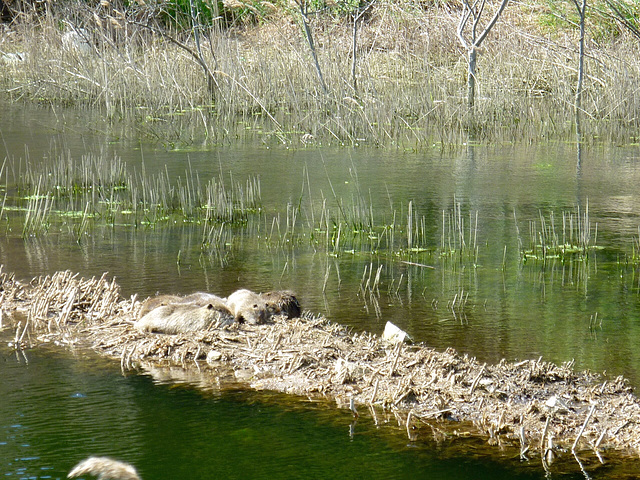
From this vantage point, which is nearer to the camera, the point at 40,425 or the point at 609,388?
the point at 40,425

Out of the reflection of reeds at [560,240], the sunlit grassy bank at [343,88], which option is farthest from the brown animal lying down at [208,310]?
the sunlit grassy bank at [343,88]

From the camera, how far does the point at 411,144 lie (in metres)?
13.4

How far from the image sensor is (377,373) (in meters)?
4.57

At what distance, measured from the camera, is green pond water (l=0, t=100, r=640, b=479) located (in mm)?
3902

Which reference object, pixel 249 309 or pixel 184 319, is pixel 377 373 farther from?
pixel 184 319

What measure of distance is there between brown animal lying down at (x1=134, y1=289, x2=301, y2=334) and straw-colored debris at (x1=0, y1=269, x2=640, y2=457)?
72mm

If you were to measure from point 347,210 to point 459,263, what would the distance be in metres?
1.90

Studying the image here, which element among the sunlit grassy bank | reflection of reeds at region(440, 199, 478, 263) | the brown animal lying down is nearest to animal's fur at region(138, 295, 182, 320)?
the brown animal lying down

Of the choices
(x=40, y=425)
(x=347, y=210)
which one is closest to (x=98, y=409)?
(x=40, y=425)

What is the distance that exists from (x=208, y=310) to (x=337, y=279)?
176 cm

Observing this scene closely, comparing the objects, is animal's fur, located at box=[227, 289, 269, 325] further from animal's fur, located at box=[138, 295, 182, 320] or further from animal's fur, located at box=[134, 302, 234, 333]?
animal's fur, located at box=[138, 295, 182, 320]

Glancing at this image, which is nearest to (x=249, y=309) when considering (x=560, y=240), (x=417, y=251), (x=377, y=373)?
(x=377, y=373)

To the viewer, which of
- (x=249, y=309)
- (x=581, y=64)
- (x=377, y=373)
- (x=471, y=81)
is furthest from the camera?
(x=471, y=81)

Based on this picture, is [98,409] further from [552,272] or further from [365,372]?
[552,272]
